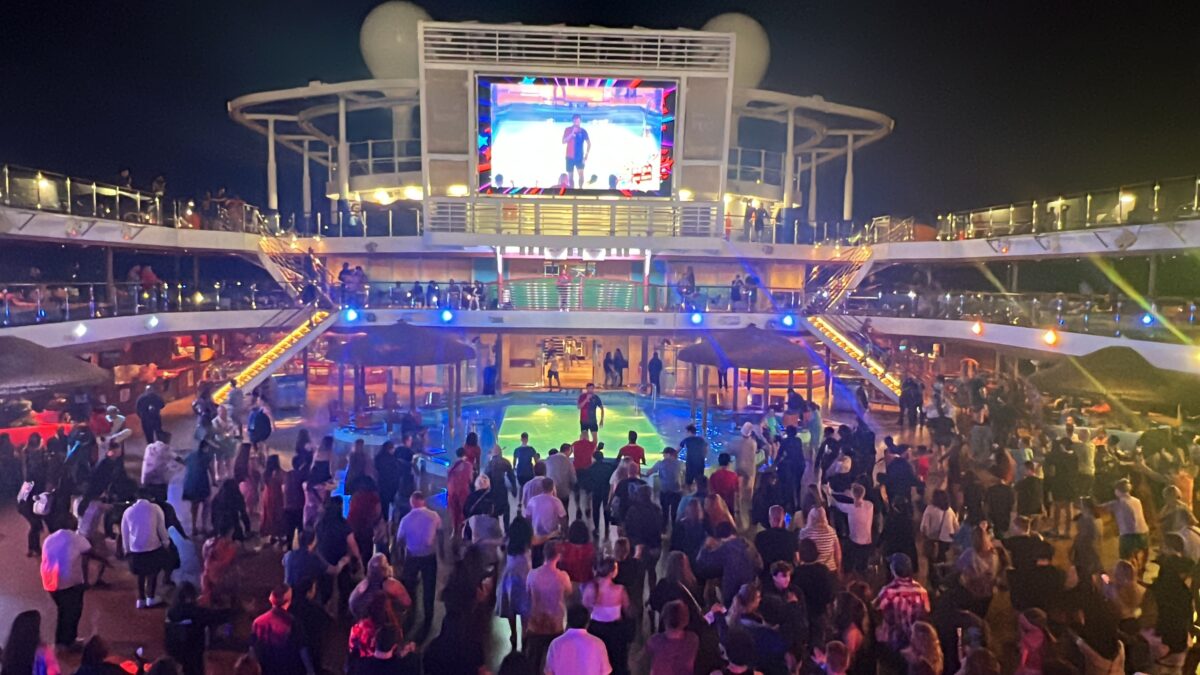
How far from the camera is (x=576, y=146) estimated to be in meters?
23.9

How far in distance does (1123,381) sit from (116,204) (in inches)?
954

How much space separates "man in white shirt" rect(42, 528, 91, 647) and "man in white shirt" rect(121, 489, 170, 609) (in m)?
0.58

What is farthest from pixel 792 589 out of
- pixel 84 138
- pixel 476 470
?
pixel 84 138

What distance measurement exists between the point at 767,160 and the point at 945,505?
26.0m

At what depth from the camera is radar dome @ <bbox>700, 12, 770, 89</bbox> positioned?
38.3m

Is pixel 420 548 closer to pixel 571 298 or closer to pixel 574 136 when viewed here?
pixel 571 298

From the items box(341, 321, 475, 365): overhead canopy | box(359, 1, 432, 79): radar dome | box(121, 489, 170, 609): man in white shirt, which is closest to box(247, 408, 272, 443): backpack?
box(341, 321, 475, 365): overhead canopy

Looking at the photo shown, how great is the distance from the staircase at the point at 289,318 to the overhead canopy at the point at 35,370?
9.90ft

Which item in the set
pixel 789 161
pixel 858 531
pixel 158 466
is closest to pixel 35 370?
pixel 158 466

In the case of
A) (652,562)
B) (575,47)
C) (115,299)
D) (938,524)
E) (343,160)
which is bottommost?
(652,562)

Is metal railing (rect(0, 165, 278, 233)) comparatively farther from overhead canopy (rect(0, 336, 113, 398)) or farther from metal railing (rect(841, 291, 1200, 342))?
metal railing (rect(841, 291, 1200, 342))

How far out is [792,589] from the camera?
259 inches

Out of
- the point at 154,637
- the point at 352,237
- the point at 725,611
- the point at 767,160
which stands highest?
the point at 767,160

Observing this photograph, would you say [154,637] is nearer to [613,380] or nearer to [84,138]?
[613,380]
